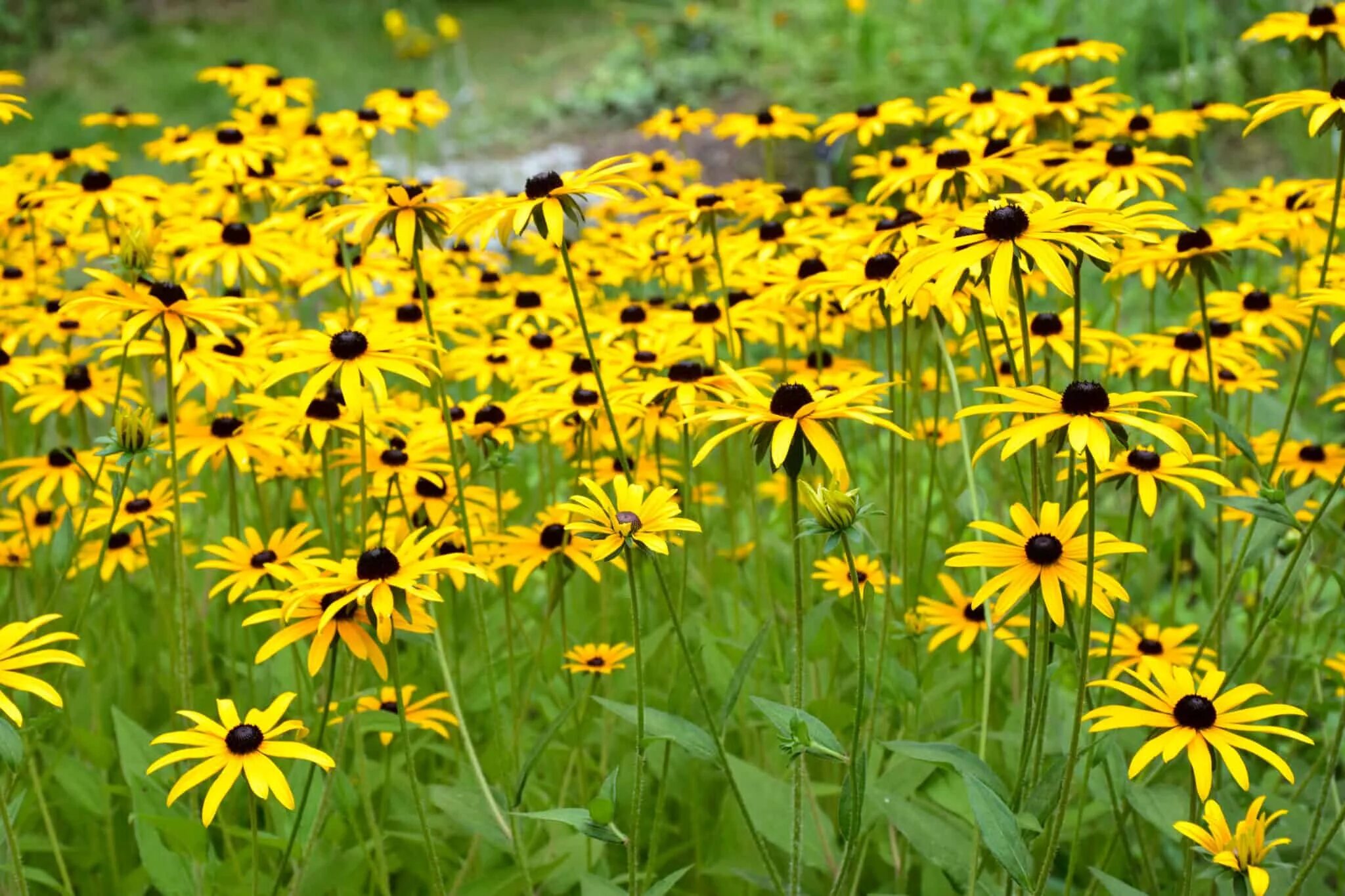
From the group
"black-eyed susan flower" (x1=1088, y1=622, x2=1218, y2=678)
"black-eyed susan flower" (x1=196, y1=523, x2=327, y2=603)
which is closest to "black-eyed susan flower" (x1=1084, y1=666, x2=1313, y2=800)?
"black-eyed susan flower" (x1=1088, y1=622, x2=1218, y2=678)

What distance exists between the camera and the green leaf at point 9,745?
1408 mm

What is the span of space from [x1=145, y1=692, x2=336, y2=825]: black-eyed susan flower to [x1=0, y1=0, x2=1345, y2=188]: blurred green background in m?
3.09

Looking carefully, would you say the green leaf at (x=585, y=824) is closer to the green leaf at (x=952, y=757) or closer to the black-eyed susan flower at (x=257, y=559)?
the green leaf at (x=952, y=757)

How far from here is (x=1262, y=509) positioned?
169 cm

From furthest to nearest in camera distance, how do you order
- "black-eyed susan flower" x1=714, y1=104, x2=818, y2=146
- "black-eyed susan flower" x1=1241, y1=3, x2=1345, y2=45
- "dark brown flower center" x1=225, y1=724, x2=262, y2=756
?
"black-eyed susan flower" x1=714, y1=104, x2=818, y2=146
"black-eyed susan flower" x1=1241, y1=3, x2=1345, y2=45
"dark brown flower center" x1=225, y1=724, x2=262, y2=756

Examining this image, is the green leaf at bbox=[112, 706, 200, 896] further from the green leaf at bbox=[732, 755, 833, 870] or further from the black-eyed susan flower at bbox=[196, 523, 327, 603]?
the green leaf at bbox=[732, 755, 833, 870]

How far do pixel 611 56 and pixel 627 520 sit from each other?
8595mm

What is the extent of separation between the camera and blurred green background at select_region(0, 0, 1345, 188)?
6723 millimetres

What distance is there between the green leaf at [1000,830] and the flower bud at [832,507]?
0.34m

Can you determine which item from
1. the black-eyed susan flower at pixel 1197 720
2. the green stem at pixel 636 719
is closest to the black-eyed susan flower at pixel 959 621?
the black-eyed susan flower at pixel 1197 720

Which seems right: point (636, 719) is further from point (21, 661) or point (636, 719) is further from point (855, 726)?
point (21, 661)

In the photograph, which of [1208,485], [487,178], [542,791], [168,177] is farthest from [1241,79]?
[168,177]

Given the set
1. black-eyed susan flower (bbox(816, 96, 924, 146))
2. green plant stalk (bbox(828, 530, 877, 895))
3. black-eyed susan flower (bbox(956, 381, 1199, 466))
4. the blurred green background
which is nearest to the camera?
black-eyed susan flower (bbox(956, 381, 1199, 466))

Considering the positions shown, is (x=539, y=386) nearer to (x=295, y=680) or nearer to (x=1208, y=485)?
(x=295, y=680)
